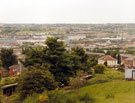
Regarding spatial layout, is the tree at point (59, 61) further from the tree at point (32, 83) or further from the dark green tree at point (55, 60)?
the tree at point (32, 83)

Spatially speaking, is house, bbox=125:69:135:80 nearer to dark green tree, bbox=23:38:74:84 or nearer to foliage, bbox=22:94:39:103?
dark green tree, bbox=23:38:74:84

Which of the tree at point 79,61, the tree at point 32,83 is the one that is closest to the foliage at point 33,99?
the tree at point 32,83

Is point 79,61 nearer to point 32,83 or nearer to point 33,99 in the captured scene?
point 32,83

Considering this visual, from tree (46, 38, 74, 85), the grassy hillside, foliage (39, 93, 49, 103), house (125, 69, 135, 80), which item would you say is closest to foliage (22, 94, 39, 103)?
foliage (39, 93, 49, 103)

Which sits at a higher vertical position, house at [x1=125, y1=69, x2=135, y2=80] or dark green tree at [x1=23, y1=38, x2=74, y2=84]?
dark green tree at [x1=23, y1=38, x2=74, y2=84]

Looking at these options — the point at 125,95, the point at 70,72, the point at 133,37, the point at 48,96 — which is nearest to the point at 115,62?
the point at 70,72

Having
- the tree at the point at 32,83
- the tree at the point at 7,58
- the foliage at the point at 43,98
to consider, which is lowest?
the tree at the point at 7,58

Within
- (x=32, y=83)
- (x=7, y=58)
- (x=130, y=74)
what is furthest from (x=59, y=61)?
→ (x=7, y=58)

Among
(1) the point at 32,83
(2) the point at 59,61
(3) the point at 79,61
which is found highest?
(2) the point at 59,61

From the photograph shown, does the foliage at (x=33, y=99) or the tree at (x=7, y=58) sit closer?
the foliage at (x=33, y=99)
